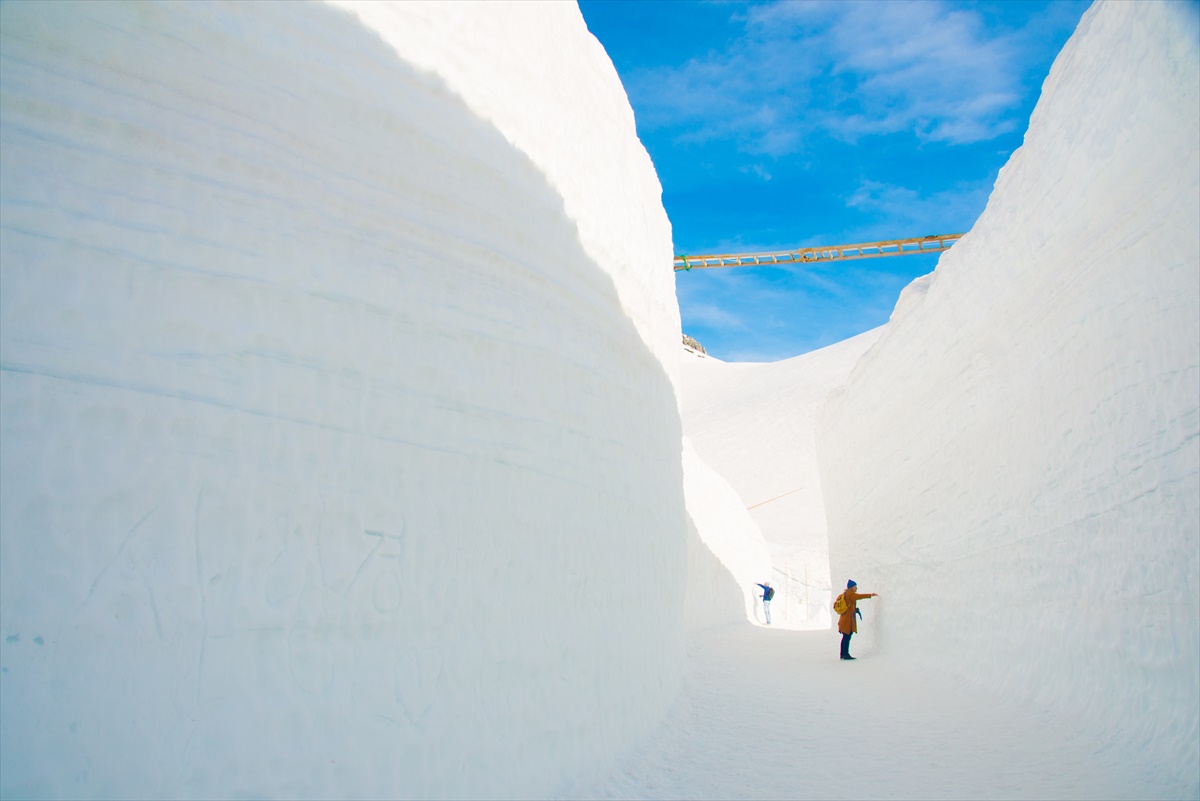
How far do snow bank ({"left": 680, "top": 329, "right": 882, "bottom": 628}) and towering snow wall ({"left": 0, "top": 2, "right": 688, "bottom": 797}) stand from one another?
30.6ft

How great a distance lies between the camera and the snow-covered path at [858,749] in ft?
14.7

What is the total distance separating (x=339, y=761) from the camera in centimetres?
294

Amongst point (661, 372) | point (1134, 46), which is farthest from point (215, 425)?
point (1134, 46)

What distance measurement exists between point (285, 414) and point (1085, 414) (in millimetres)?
4991

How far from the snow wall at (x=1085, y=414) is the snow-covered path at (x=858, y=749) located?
0.90ft

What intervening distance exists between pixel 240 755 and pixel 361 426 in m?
1.29

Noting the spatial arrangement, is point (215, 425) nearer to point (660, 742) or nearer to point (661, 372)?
point (660, 742)

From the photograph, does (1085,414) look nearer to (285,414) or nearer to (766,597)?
(285,414)

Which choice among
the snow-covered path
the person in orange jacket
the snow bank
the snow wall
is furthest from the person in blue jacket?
the snow-covered path

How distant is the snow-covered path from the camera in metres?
4.47

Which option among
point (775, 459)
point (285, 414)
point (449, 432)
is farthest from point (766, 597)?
point (775, 459)

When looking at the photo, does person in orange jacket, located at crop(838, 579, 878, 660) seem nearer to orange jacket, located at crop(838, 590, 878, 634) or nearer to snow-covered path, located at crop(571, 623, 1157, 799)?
orange jacket, located at crop(838, 590, 878, 634)

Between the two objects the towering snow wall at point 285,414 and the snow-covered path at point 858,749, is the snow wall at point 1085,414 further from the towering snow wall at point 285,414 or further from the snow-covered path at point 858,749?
the towering snow wall at point 285,414

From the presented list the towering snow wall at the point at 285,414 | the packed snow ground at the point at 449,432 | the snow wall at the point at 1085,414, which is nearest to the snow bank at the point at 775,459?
the snow wall at the point at 1085,414
